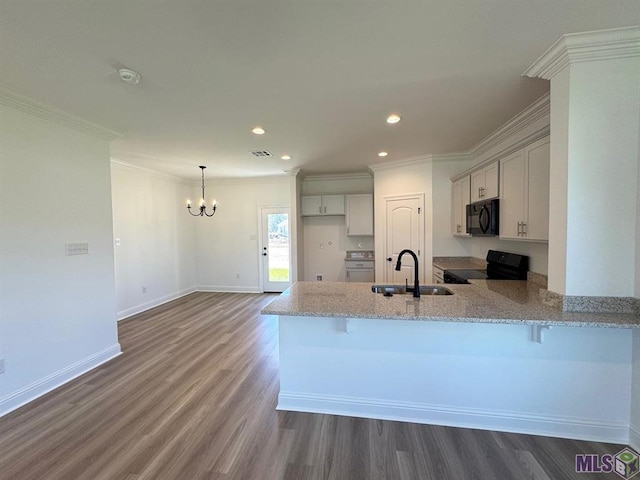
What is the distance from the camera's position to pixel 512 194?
2.68 metres

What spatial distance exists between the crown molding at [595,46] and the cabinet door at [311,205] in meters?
4.22

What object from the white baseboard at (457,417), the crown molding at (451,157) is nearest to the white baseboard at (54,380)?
the white baseboard at (457,417)

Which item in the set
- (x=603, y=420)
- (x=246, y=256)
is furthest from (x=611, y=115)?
(x=246, y=256)

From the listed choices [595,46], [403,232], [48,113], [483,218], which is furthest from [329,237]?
[595,46]

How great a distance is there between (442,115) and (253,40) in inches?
79.0

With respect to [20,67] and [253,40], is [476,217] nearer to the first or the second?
[253,40]

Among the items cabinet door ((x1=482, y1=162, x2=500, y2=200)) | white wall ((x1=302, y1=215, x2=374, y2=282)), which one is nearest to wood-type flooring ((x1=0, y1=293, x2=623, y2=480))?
cabinet door ((x1=482, y1=162, x2=500, y2=200))

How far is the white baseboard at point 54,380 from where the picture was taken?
2260 millimetres

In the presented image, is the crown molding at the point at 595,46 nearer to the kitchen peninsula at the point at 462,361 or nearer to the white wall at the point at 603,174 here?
the white wall at the point at 603,174

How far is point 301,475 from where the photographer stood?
1.62 m

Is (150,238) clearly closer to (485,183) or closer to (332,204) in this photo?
(332,204)

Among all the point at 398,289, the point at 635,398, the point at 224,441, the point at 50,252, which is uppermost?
the point at 50,252

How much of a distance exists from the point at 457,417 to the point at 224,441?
1671 mm

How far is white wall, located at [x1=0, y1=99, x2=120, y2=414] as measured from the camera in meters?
2.29
